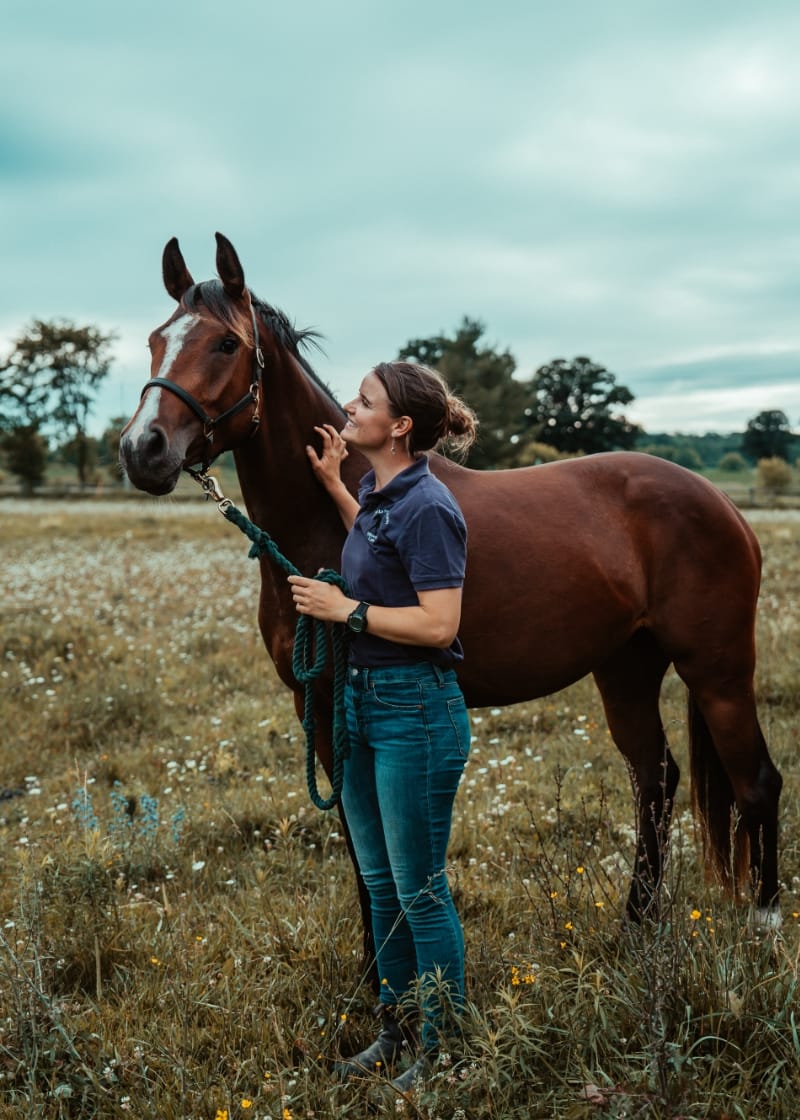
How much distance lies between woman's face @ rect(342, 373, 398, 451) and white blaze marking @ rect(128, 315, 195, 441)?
61 centimetres

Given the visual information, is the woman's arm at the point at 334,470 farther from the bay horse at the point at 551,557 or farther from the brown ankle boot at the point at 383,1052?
the brown ankle boot at the point at 383,1052

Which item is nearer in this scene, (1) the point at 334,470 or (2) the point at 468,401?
(1) the point at 334,470

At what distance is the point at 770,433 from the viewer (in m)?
93.6

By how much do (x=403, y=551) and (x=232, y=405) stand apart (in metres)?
0.85

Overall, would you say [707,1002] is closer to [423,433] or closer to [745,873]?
[745,873]

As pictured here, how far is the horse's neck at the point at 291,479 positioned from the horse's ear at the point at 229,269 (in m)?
0.33

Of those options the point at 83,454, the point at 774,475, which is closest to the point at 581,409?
the point at 774,475

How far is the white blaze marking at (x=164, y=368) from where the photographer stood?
265cm

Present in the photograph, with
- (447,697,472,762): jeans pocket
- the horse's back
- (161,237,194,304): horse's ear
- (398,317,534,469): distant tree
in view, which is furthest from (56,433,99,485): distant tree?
(447,697,472,762): jeans pocket

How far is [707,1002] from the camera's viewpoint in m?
2.74

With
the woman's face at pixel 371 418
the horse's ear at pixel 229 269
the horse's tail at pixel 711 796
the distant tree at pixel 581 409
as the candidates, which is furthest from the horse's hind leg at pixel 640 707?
the distant tree at pixel 581 409

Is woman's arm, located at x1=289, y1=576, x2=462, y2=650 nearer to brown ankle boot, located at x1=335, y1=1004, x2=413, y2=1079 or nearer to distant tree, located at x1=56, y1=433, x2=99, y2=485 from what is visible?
brown ankle boot, located at x1=335, y1=1004, x2=413, y2=1079

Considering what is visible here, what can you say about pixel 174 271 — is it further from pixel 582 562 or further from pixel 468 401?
pixel 468 401

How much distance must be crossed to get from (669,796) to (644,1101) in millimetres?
2104
